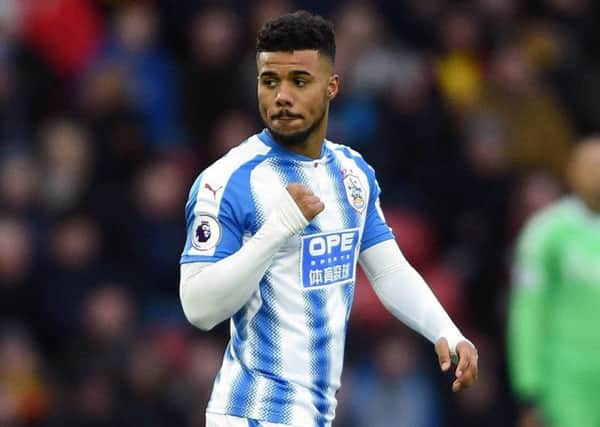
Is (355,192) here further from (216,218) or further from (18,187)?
(18,187)

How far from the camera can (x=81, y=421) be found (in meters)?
9.74

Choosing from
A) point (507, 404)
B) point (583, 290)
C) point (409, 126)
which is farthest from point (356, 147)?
point (583, 290)

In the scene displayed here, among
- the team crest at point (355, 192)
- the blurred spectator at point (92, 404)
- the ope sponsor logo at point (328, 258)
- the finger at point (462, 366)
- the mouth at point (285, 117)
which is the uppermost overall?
the mouth at point (285, 117)

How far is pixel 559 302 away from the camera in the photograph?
867 centimetres

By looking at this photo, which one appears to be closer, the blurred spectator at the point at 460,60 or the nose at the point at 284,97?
the nose at the point at 284,97

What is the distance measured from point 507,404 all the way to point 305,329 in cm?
548

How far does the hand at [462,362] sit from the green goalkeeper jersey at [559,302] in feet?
10.5

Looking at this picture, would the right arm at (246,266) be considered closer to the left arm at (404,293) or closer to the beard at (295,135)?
the beard at (295,135)

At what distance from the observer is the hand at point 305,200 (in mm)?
5133

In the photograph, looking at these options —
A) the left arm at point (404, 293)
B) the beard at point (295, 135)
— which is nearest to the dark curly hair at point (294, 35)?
the beard at point (295, 135)

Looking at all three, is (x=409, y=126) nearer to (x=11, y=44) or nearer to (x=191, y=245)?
(x=11, y=44)

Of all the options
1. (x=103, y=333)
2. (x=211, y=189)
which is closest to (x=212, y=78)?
(x=103, y=333)

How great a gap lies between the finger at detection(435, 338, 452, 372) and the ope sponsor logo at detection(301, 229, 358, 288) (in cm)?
38

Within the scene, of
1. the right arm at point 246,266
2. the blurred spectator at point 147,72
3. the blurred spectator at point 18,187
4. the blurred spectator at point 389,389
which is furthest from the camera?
the blurred spectator at point 147,72
